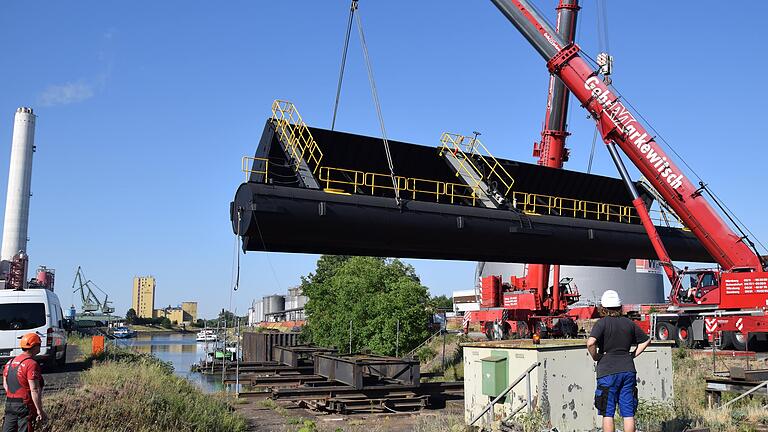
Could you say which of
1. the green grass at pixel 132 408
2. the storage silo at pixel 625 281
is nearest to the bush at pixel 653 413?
the green grass at pixel 132 408

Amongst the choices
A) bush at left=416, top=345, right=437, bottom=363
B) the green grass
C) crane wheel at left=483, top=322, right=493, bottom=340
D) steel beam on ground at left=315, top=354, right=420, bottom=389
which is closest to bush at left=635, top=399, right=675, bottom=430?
the green grass

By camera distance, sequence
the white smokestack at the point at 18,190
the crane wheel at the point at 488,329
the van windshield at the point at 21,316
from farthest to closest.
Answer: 1. the white smokestack at the point at 18,190
2. the crane wheel at the point at 488,329
3. the van windshield at the point at 21,316

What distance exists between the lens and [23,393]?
261 inches

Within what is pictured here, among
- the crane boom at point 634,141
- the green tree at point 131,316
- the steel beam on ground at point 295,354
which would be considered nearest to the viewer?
the crane boom at point 634,141

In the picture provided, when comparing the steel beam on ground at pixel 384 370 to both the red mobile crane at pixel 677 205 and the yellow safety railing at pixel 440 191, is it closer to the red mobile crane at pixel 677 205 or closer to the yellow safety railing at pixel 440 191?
the yellow safety railing at pixel 440 191

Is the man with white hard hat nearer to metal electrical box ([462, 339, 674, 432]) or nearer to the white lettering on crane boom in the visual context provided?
metal electrical box ([462, 339, 674, 432])

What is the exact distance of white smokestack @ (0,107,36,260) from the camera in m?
61.5

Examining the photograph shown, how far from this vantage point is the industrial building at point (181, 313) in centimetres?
16288

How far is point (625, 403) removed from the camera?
696cm

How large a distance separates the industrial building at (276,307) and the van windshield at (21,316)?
72.9 metres

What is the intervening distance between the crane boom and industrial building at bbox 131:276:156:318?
554 feet

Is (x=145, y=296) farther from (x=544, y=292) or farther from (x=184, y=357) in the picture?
(x=544, y=292)

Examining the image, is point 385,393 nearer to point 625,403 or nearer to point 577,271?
point 625,403

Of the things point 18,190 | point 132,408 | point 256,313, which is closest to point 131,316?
point 256,313
